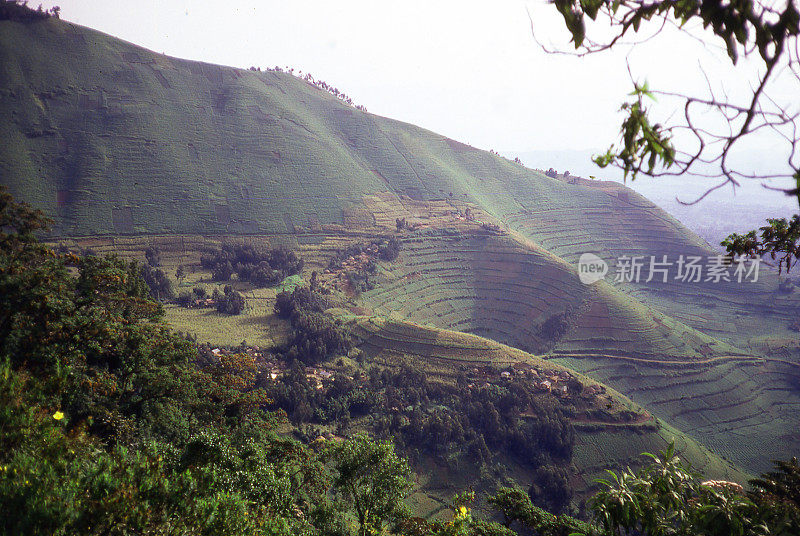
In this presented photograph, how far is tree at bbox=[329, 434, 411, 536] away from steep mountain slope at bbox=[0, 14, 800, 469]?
121 ft

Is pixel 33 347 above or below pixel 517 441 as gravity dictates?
above

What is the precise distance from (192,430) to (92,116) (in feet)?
240

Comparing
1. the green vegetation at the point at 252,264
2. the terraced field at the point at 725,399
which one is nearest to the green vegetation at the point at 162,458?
the green vegetation at the point at 252,264

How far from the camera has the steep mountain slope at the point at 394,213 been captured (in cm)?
4675

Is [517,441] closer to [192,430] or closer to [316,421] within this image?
[316,421]

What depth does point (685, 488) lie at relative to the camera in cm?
652

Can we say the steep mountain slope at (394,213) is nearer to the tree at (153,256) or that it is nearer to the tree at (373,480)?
the tree at (153,256)

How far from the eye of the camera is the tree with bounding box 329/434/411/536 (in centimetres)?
1177

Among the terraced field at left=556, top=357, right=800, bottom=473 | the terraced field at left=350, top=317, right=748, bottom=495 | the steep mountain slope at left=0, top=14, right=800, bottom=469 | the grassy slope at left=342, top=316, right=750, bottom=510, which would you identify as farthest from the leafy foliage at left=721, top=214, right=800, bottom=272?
the steep mountain slope at left=0, top=14, right=800, bottom=469

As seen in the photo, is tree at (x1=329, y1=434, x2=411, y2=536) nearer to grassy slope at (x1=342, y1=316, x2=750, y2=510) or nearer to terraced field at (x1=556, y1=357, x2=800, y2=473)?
grassy slope at (x1=342, y1=316, x2=750, y2=510)

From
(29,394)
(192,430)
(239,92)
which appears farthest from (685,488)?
(239,92)

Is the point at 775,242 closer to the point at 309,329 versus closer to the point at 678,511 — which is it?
the point at 678,511

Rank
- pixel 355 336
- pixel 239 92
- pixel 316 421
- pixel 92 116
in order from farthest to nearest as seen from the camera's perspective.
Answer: pixel 239 92
pixel 92 116
pixel 355 336
pixel 316 421

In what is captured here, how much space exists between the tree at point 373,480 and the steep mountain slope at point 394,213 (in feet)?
121
